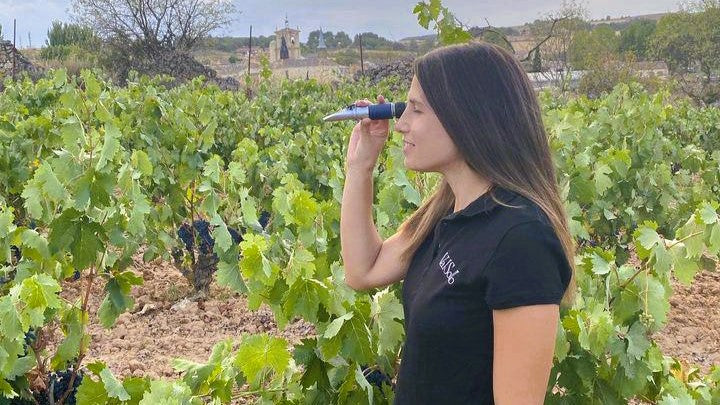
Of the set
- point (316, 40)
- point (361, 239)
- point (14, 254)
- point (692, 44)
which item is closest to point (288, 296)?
point (361, 239)

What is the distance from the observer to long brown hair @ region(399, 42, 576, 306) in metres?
1.55

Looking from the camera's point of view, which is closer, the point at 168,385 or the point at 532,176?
the point at 532,176

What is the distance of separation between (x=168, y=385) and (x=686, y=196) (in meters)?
5.40

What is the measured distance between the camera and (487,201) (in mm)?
1552

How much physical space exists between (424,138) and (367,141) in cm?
40

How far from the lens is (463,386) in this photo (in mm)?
1582

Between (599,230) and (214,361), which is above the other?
(214,361)

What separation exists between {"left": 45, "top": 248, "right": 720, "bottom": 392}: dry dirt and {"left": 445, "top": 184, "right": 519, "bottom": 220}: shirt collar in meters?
3.09

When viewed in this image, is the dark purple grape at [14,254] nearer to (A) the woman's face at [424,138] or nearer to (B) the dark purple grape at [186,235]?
(B) the dark purple grape at [186,235]

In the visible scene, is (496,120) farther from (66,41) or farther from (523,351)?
(66,41)

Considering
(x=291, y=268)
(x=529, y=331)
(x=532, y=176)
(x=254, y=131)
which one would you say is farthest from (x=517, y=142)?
(x=254, y=131)

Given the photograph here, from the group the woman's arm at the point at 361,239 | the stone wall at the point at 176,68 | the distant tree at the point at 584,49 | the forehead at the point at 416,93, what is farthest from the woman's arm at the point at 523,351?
the distant tree at the point at 584,49

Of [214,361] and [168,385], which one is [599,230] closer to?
[214,361]

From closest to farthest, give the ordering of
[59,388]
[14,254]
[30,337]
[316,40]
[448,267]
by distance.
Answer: [448,267] < [30,337] < [59,388] < [14,254] < [316,40]
